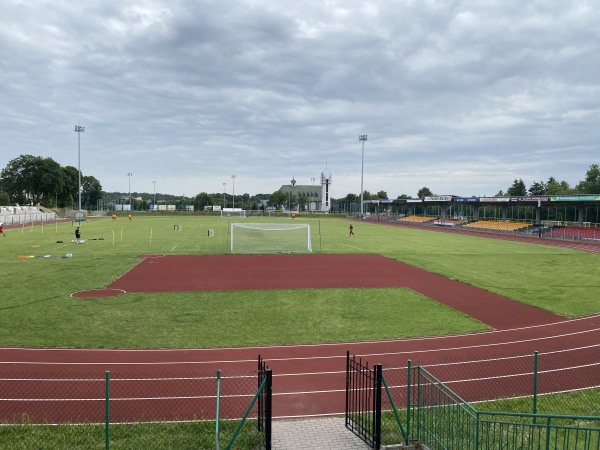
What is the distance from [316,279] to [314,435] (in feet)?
68.6

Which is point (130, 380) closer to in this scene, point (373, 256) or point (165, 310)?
point (165, 310)

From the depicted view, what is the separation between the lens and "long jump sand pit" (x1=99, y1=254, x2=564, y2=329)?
74.4 feet

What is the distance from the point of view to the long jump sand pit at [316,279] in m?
22.7

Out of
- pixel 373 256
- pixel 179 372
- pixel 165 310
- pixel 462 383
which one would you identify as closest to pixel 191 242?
pixel 373 256

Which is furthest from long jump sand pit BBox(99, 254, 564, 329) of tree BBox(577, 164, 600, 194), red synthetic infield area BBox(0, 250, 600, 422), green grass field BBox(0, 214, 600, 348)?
tree BBox(577, 164, 600, 194)

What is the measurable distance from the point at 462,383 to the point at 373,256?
29937 millimetres

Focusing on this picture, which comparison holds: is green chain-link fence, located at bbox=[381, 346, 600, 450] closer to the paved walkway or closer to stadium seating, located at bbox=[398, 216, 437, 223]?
the paved walkway

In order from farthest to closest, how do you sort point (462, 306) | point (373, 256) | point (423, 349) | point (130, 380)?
point (373, 256) → point (462, 306) → point (423, 349) → point (130, 380)

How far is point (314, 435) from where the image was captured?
9.88 metres

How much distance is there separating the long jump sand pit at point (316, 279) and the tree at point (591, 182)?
9278 centimetres

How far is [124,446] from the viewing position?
9438mm

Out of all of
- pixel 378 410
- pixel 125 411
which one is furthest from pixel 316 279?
pixel 378 410

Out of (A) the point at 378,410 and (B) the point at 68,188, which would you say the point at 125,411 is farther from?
(B) the point at 68,188

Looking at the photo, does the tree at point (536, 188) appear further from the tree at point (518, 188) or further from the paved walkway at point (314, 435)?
the paved walkway at point (314, 435)
